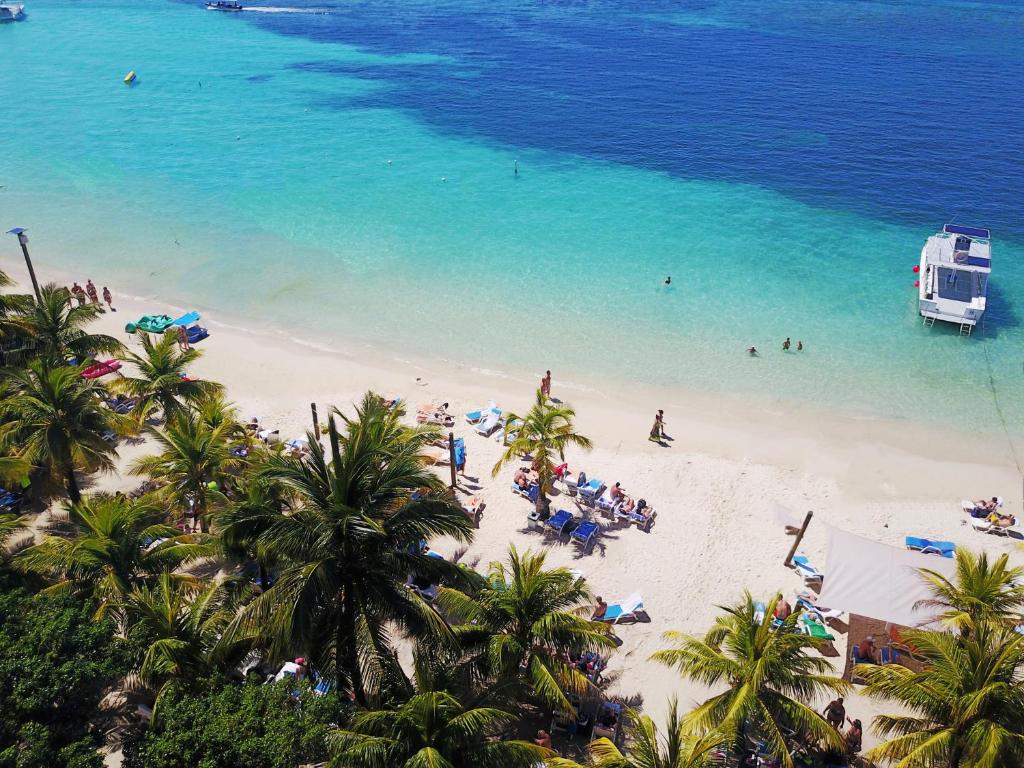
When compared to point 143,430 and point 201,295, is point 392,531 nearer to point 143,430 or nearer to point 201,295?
point 143,430

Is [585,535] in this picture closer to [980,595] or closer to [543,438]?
[543,438]

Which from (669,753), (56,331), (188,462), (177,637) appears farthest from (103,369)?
(669,753)

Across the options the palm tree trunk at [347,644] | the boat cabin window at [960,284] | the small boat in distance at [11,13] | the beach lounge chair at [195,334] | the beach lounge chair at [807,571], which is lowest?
the beach lounge chair at [807,571]

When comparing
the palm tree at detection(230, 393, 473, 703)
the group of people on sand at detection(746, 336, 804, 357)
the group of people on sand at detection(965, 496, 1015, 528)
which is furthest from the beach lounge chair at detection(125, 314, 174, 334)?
the group of people on sand at detection(965, 496, 1015, 528)

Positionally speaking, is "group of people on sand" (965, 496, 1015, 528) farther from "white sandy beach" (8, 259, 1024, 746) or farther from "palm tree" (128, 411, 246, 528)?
"palm tree" (128, 411, 246, 528)

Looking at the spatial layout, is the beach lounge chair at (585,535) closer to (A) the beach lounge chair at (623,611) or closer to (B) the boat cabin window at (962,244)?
(A) the beach lounge chair at (623,611)

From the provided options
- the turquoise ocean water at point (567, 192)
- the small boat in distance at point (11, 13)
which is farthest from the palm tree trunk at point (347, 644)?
the small boat in distance at point (11, 13)

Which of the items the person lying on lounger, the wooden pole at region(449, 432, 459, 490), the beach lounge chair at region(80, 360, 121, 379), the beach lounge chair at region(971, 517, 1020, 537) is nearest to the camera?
the wooden pole at region(449, 432, 459, 490)
